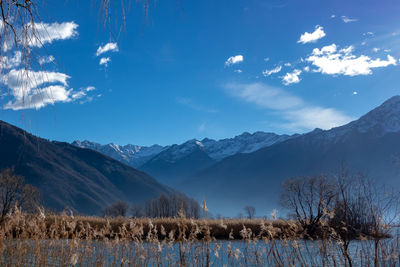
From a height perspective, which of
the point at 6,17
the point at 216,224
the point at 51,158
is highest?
the point at 51,158

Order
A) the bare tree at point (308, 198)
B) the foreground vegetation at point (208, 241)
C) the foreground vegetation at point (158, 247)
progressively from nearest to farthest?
the foreground vegetation at point (208, 241), the foreground vegetation at point (158, 247), the bare tree at point (308, 198)

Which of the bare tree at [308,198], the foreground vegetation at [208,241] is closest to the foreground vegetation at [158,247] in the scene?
the foreground vegetation at [208,241]

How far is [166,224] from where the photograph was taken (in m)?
24.8

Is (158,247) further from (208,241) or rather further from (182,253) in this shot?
(208,241)

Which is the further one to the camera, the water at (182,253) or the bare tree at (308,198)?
A: the bare tree at (308,198)

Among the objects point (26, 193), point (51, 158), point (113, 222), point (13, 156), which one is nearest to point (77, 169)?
point (51, 158)

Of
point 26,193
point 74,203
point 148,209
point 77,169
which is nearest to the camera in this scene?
point 26,193

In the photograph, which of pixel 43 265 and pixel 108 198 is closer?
pixel 43 265

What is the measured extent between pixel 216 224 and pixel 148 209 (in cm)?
6199

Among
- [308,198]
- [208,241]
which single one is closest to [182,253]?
[208,241]

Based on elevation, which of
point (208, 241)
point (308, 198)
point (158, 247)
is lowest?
point (158, 247)

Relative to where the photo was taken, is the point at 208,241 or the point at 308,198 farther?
the point at 308,198

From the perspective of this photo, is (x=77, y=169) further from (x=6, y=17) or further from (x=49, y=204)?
(x=6, y=17)

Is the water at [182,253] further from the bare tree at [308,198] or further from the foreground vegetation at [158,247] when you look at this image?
the bare tree at [308,198]
